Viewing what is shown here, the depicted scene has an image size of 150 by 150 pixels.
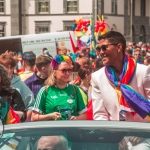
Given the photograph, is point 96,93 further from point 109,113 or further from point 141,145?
point 141,145

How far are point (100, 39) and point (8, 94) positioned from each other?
41.8 inches

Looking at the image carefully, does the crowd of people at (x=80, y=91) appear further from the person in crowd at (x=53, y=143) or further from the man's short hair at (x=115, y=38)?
the person in crowd at (x=53, y=143)

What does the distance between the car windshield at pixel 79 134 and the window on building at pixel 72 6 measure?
51767mm

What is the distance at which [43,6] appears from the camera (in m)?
56.3

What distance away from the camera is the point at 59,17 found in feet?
183

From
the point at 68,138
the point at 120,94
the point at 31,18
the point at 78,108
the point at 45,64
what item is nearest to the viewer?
the point at 68,138

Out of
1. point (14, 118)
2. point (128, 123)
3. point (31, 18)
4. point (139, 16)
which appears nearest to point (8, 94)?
point (14, 118)

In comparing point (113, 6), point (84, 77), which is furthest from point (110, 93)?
point (113, 6)

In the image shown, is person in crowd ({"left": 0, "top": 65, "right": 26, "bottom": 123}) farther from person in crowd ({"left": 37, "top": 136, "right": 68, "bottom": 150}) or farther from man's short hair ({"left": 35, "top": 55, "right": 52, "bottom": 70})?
man's short hair ({"left": 35, "top": 55, "right": 52, "bottom": 70})

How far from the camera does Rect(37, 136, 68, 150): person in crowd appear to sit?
13.9 feet

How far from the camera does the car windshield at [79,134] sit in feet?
14.0

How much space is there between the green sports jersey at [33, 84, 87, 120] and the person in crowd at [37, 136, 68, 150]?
2.96m

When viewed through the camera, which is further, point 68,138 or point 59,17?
point 59,17

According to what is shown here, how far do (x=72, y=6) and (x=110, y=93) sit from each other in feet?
164
